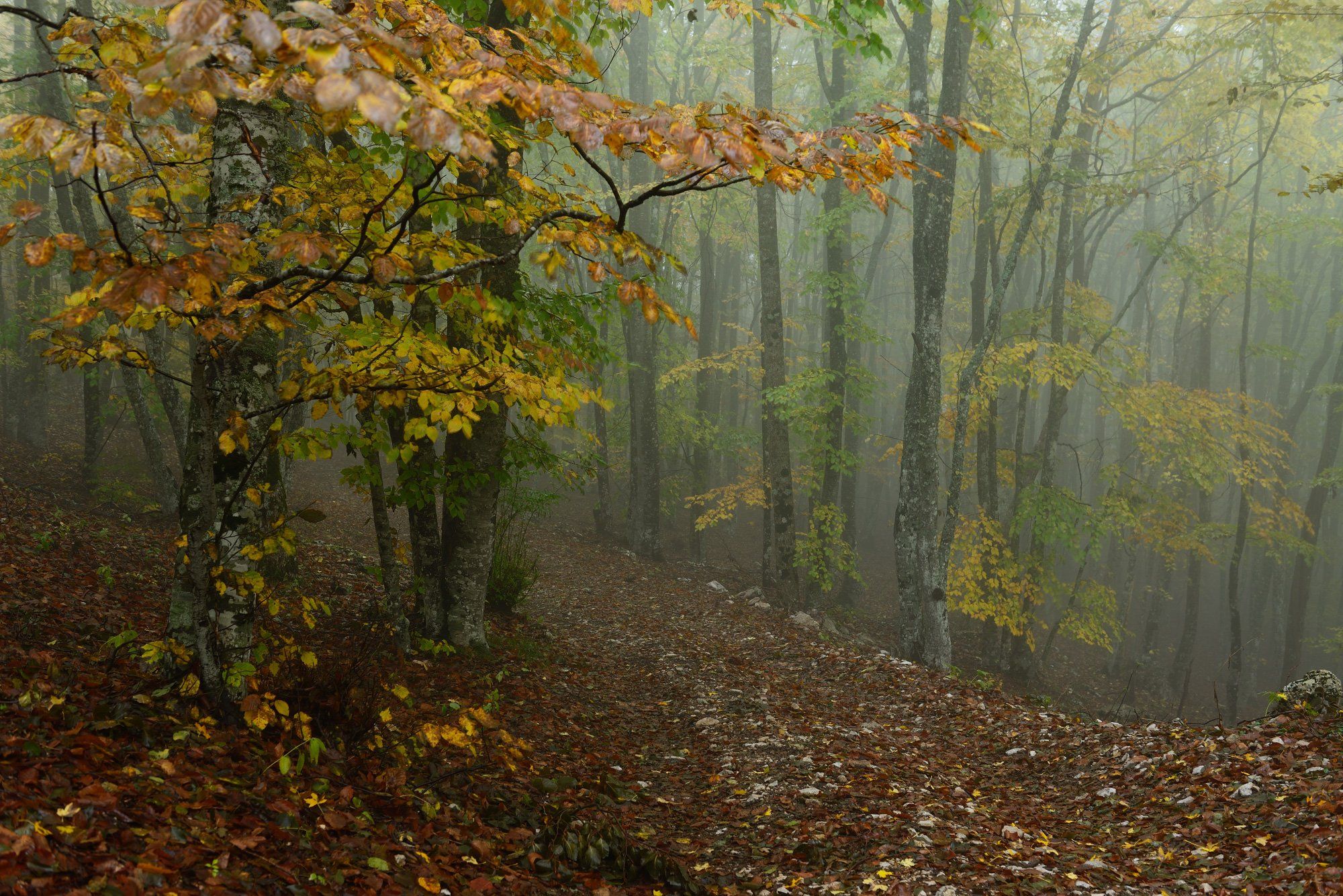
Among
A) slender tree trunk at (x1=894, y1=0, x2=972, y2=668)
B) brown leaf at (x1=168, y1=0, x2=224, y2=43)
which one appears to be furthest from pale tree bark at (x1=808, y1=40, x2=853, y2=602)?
brown leaf at (x1=168, y1=0, x2=224, y2=43)

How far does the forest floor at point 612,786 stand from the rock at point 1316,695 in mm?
407

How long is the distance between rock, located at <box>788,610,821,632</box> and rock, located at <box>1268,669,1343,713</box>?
241 inches

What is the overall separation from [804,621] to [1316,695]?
6887 mm

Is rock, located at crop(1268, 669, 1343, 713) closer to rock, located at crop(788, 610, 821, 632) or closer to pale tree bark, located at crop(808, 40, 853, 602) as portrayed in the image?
rock, located at crop(788, 610, 821, 632)

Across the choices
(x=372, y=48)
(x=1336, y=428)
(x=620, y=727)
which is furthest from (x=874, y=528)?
(x=372, y=48)

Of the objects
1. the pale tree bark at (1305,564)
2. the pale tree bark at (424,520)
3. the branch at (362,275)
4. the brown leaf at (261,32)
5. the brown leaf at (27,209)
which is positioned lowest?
the pale tree bark at (1305,564)

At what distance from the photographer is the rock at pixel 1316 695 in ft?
18.2

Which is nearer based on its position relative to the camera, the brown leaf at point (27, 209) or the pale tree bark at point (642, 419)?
the brown leaf at point (27, 209)

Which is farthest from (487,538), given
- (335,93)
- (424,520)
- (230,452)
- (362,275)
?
(335,93)

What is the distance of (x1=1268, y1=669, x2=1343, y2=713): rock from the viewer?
5539 millimetres

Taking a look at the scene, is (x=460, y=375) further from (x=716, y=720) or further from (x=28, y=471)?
(x=28, y=471)

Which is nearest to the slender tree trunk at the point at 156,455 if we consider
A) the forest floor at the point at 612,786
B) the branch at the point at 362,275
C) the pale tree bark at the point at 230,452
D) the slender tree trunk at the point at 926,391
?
the forest floor at the point at 612,786

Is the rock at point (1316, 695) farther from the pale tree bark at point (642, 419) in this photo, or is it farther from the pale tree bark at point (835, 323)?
the pale tree bark at point (642, 419)

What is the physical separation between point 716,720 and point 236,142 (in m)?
5.44
